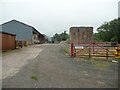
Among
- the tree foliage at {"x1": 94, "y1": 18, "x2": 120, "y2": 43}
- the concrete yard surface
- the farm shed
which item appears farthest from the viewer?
the tree foliage at {"x1": 94, "y1": 18, "x2": 120, "y2": 43}

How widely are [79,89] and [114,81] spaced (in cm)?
205

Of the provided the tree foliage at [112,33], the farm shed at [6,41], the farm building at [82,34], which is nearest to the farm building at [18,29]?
the farm building at [82,34]

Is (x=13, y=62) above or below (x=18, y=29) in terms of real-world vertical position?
below

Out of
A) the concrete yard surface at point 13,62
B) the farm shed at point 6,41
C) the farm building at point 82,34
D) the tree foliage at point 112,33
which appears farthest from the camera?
the tree foliage at point 112,33

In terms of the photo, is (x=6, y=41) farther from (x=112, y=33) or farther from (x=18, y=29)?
(x=112, y=33)

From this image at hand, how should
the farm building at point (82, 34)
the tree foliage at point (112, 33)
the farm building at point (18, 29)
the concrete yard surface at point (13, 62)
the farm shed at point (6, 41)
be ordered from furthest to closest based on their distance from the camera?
the tree foliage at point (112, 33)
the farm building at point (18, 29)
the farm building at point (82, 34)
the farm shed at point (6, 41)
the concrete yard surface at point (13, 62)

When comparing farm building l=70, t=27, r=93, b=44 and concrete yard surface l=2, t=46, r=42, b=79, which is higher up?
farm building l=70, t=27, r=93, b=44

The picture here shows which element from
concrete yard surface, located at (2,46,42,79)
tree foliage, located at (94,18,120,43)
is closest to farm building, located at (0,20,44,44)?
tree foliage, located at (94,18,120,43)

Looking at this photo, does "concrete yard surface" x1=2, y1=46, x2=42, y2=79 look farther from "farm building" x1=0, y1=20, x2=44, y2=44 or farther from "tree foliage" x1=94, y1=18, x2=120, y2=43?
"tree foliage" x1=94, y1=18, x2=120, y2=43

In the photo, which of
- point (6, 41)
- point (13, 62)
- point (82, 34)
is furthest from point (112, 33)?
point (13, 62)

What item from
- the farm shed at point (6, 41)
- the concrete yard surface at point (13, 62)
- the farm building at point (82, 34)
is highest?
the farm building at point (82, 34)

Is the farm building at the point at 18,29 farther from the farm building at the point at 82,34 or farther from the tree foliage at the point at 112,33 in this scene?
the tree foliage at the point at 112,33

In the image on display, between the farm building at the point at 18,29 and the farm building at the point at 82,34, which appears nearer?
the farm building at the point at 82,34

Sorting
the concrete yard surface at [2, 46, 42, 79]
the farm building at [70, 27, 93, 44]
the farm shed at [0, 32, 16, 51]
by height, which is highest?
the farm building at [70, 27, 93, 44]
